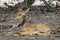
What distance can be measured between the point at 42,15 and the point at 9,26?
1250 mm

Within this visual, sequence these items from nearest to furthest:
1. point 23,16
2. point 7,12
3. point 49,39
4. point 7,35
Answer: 1. point 49,39
2. point 7,35
3. point 23,16
4. point 7,12

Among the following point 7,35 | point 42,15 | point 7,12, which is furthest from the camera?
point 7,12

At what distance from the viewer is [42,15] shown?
5.36 m

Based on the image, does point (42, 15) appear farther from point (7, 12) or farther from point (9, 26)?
point (9, 26)

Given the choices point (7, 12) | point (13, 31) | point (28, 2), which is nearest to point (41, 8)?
point (7, 12)

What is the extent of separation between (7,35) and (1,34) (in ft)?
0.33

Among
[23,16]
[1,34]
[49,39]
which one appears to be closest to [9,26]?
[23,16]

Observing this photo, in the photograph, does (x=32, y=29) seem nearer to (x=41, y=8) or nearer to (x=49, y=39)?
(x=49, y=39)

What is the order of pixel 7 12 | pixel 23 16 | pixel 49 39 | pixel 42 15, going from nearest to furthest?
pixel 49 39, pixel 23 16, pixel 42 15, pixel 7 12

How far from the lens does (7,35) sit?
3.64 metres

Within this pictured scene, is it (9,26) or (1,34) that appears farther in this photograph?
(9,26)

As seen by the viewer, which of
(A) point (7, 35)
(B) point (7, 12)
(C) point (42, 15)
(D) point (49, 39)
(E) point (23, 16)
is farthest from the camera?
(B) point (7, 12)

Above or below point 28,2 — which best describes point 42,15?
below

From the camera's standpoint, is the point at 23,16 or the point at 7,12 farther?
the point at 7,12
